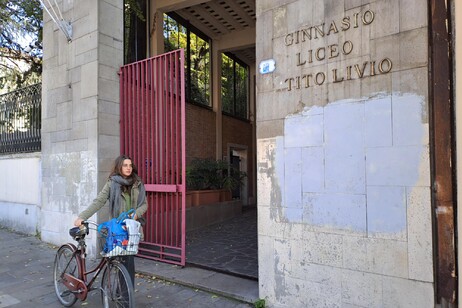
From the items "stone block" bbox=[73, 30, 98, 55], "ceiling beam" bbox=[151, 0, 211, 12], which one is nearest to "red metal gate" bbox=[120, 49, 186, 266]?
"stone block" bbox=[73, 30, 98, 55]

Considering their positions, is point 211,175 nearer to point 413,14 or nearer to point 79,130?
point 79,130

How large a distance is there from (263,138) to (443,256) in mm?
2121

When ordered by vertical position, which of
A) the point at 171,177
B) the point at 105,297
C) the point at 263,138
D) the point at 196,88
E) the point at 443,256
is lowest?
the point at 105,297

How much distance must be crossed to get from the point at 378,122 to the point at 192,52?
373 inches

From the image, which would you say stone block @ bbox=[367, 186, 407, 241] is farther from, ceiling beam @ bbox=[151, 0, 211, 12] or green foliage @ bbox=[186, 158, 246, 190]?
ceiling beam @ bbox=[151, 0, 211, 12]

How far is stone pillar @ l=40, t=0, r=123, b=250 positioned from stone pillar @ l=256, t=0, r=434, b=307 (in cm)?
332

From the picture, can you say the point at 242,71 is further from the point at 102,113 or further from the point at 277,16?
the point at 277,16

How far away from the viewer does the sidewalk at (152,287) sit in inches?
172

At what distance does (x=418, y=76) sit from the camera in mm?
3180

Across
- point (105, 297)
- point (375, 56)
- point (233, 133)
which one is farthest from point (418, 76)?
point (233, 133)

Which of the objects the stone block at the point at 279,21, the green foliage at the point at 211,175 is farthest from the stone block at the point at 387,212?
the green foliage at the point at 211,175

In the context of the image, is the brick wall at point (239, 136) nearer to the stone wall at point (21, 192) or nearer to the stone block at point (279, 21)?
the stone wall at point (21, 192)

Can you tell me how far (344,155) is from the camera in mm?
3604

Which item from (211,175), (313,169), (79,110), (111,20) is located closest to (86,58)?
(111,20)
